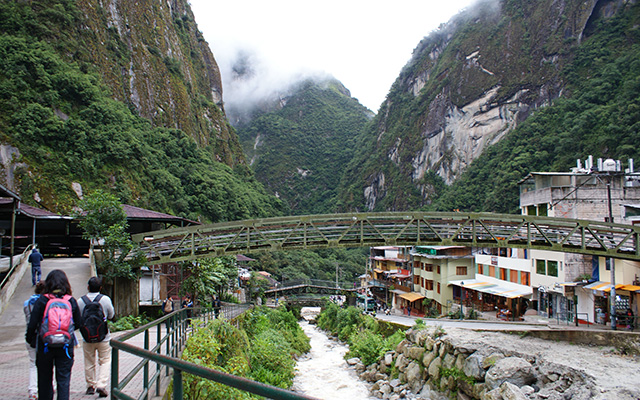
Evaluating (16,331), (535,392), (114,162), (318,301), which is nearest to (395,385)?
(535,392)

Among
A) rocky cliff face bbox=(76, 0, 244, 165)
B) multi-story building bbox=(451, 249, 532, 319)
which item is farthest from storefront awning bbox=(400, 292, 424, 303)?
rocky cliff face bbox=(76, 0, 244, 165)

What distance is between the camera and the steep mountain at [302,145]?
157 m

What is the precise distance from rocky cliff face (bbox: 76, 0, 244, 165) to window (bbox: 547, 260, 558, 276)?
5465 centimetres

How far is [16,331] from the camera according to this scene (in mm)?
9773

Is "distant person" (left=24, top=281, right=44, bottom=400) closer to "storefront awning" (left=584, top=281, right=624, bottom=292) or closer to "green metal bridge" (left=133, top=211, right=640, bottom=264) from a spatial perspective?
"green metal bridge" (left=133, top=211, right=640, bottom=264)

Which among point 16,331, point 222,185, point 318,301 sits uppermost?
point 222,185

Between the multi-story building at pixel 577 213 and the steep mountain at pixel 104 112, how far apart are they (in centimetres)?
3727

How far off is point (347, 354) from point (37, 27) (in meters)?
48.6

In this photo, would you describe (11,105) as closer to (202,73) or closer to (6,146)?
(6,146)

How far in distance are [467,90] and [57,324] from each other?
4251 inches

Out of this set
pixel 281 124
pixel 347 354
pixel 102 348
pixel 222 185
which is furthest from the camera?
pixel 281 124

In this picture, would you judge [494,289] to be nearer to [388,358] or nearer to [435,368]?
[388,358]

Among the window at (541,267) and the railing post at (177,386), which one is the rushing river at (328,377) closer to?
the window at (541,267)

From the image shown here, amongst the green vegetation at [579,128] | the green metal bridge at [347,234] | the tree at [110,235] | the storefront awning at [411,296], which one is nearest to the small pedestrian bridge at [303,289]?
the storefront awning at [411,296]
